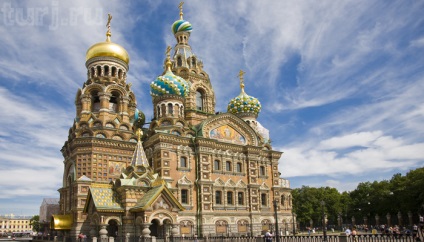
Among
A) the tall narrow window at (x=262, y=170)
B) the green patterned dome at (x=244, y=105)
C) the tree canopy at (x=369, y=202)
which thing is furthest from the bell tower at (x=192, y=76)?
the tree canopy at (x=369, y=202)

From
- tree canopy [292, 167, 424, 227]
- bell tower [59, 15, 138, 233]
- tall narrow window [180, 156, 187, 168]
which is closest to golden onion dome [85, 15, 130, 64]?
bell tower [59, 15, 138, 233]

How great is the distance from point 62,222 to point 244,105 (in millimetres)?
20192

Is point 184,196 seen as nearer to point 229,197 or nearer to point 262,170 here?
point 229,197

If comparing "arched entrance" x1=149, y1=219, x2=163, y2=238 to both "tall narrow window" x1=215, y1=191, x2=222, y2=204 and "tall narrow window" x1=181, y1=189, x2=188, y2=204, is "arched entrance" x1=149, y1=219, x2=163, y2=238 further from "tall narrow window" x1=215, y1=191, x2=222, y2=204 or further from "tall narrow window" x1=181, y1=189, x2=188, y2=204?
"tall narrow window" x1=215, y1=191, x2=222, y2=204

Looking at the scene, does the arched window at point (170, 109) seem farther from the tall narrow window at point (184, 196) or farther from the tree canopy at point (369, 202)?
the tree canopy at point (369, 202)

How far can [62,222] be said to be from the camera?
27141 mm

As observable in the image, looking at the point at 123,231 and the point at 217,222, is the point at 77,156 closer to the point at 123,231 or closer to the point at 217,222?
the point at 123,231

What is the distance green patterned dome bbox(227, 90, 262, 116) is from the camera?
127 ft

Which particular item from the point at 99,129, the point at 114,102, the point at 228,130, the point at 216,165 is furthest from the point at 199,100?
the point at 99,129

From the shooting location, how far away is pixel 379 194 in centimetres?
5044

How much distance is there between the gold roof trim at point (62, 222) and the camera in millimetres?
26938

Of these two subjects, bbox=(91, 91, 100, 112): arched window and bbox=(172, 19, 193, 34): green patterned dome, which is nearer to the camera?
bbox=(91, 91, 100, 112): arched window

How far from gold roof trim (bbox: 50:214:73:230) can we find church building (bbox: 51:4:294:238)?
0.07 metres

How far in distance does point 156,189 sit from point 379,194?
3803 centimetres
